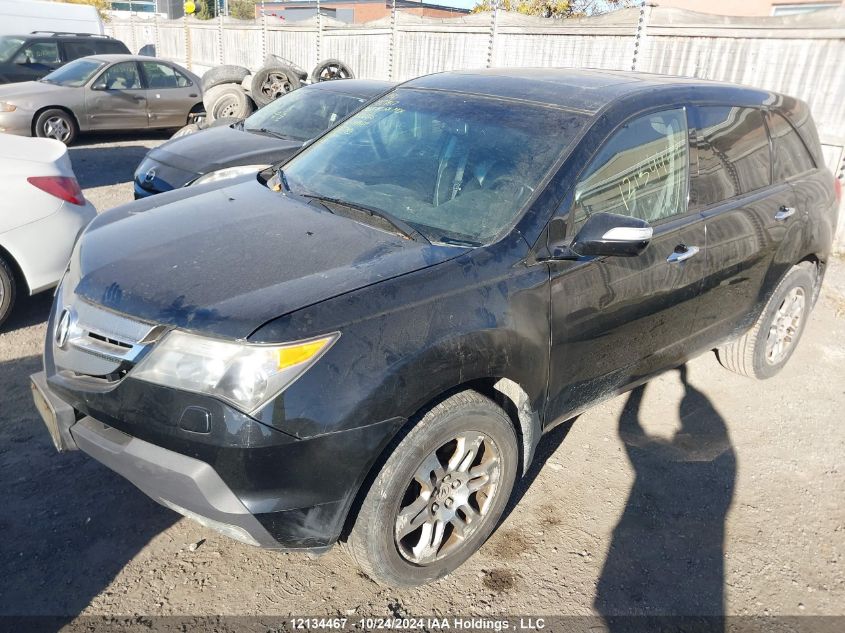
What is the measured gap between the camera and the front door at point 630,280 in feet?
9.53

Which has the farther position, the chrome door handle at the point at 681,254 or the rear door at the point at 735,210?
the rear door at the point at 735,210

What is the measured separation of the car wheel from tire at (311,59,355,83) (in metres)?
4.16

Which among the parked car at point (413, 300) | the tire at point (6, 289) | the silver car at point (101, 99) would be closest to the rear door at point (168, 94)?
the silver car at point (101, 99)

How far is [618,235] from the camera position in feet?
8.87

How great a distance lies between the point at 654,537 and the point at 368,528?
4.84ft

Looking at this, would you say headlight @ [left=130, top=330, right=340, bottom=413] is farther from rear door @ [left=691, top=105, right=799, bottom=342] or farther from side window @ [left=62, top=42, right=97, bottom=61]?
side window @ [left=62, top=42, right=97, bottom=61]

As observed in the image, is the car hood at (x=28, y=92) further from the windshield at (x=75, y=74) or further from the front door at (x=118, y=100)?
→ the front door at (x=118, y=100)

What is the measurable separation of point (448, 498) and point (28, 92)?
37.0ft

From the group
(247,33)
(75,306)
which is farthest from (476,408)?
(247,33)

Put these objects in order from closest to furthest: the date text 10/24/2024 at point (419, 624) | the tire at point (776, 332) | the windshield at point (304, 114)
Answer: the date text 10/24/2024 at point (419, 624)
the tire at point (776, 332)
the windshield at point (304, 114)

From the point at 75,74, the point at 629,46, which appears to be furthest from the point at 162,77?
the point at 629,46

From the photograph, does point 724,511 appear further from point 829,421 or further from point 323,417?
point 323,417

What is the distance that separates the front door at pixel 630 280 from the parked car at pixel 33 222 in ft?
11.5

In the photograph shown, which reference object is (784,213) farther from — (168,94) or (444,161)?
(168,94)
